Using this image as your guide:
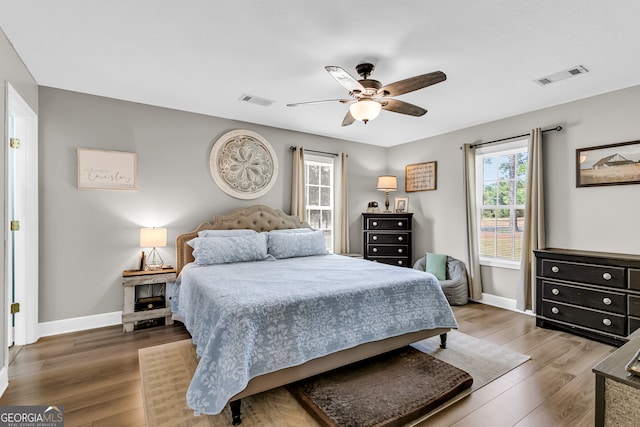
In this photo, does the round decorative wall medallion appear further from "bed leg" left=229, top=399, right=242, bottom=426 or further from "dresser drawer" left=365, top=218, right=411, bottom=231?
"bed leg" left=229, top=399, right=242, bottom=426

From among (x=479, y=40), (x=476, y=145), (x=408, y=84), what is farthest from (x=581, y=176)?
(x=408, y=84)

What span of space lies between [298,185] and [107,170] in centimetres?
249

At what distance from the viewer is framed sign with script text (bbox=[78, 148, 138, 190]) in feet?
11.4

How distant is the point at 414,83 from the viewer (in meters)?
2.47

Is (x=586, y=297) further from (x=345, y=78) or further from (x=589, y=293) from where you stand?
(x=345, y=78)

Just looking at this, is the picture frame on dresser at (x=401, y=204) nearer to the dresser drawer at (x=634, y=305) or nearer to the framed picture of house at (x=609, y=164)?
the framed picture of house at (x=609, y=164)

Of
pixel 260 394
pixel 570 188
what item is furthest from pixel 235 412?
pixel 570 188

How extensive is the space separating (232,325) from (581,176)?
4166 mm

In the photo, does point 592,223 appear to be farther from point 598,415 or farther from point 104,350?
point 104,350

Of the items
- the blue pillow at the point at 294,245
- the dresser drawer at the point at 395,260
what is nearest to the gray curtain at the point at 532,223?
the dresser drawer at the point at 395,260

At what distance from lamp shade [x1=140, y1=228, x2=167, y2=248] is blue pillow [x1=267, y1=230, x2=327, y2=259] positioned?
1.27m

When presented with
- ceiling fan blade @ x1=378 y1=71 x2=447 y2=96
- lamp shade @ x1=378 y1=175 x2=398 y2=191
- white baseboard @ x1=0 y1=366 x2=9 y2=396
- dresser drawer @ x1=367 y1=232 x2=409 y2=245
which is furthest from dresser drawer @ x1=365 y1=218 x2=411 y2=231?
white baseboard @ x1=0 y1=366 x2=9 y2=396

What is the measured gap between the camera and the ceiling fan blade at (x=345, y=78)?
2217mm

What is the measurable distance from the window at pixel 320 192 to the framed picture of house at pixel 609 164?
11.2 ft
